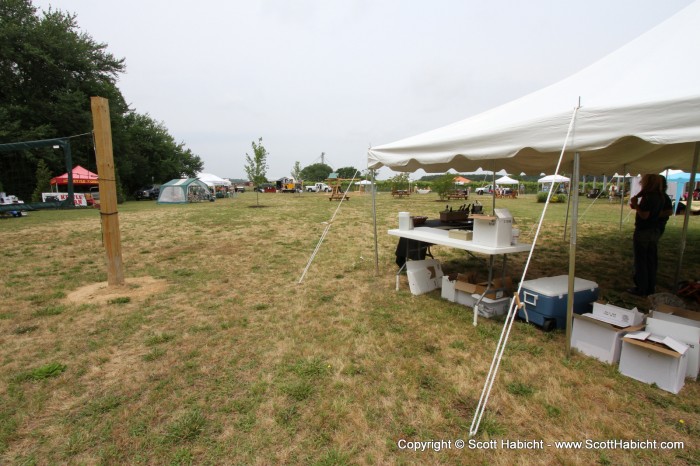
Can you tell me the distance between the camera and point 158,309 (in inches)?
161

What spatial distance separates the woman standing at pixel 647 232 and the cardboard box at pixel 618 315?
6.39ft

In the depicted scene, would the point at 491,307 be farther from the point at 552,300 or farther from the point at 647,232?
the point at 647,232

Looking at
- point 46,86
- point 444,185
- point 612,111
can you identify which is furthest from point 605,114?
point 46,86

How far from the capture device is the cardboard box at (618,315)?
2748 mm

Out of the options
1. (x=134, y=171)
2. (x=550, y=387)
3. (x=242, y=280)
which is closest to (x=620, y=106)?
(x=550, y=387)

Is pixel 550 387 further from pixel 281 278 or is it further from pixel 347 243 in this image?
pixel 347 243

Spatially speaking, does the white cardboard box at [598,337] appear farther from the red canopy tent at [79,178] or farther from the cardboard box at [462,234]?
the red canopy tent at [79,178]

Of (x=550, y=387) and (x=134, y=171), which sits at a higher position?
(x=134, y=171)

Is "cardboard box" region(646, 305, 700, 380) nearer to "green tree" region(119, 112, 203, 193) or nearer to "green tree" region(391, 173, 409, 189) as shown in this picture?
"green tree" region(391, 173, 409, 189)

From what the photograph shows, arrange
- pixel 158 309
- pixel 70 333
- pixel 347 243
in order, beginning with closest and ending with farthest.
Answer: pixel 70 333 < pixel 158 309 < pixel 347 243

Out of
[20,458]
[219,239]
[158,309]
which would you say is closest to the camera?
[20,458]

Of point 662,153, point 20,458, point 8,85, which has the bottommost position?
point 20,458

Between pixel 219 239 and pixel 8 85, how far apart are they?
2456 centimetres

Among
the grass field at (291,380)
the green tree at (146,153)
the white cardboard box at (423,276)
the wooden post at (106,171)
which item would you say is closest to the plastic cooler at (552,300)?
the grass field at (291,380)
